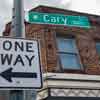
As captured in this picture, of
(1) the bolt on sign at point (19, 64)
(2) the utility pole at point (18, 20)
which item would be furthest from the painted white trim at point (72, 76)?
(1) the bolt on sign at point (19, 64)

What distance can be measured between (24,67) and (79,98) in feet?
35.4

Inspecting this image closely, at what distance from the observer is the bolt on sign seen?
16.5 feet

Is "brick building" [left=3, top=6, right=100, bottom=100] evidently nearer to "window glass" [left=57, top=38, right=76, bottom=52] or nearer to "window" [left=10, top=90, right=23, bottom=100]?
"window glass" [left=57, top=38, right=76, bottom=52]

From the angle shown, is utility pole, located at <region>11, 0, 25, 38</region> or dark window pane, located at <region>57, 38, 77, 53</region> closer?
utility pole, located at <region>11, 0, 25, 38</region>

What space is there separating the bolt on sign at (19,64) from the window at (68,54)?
442 inches

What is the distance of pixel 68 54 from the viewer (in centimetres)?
1691

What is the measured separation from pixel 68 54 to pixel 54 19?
988 centimetres

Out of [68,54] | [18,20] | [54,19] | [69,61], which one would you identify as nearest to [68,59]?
[69,61]

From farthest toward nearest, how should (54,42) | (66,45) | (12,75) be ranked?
(66,45) → (54,42) → (12,75)

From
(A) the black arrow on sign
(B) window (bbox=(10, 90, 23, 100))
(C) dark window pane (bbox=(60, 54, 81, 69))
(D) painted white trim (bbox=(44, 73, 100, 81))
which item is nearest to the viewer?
(A) the black arrow on sign

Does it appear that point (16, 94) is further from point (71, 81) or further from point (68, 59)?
point (68, 59)

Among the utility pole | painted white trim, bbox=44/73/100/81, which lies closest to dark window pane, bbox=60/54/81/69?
painted white trim, bbox=44/73/100/81

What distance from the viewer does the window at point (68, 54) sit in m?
16.7

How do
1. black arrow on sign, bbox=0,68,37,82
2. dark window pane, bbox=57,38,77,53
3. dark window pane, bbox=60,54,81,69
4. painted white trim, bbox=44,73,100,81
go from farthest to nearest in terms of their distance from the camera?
dark window pane, bbox=57,38,77,53 → dark window pane, bbox=60,54,81,69 → painted white trim, bbox=44,73,100,81 → black arrow on sign, bbox=0,68,37,82
